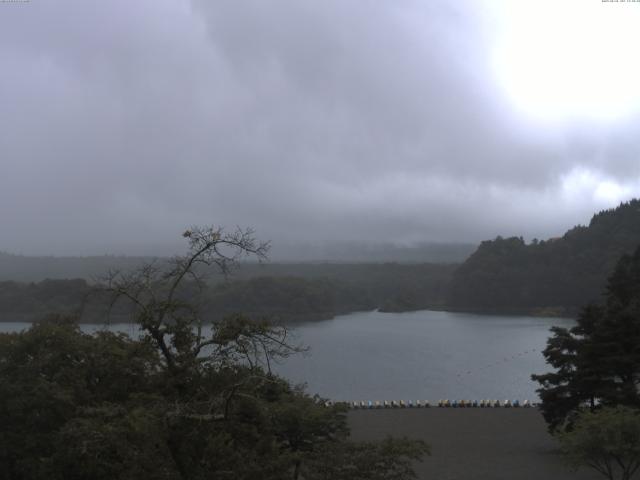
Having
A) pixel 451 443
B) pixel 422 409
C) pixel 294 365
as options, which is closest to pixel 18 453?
pixel 451 443

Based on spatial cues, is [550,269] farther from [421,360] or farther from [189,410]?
[189,410]

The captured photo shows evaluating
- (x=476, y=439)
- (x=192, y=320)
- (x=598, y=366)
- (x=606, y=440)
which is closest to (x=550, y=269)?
(x=476, y=439)

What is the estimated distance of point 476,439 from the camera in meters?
18.3

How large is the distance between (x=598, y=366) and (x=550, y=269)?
7956 cm

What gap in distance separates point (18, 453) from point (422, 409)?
17159 mm

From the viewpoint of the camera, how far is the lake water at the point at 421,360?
33469mm

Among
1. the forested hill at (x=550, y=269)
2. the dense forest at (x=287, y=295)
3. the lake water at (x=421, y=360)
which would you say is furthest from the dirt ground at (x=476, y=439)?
the forested hill at (x=550, y=269)

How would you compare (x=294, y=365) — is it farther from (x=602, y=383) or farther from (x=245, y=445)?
(x=245, y=445)

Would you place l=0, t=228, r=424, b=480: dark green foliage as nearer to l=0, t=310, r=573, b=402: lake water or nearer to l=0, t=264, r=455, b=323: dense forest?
l=0, t=310, r=573, b=402: lake water

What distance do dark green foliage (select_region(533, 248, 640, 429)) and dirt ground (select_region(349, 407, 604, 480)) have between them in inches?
53.0

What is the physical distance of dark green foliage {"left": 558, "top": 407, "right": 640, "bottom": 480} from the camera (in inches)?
443

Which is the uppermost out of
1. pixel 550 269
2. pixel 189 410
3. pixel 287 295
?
pixel 550 269

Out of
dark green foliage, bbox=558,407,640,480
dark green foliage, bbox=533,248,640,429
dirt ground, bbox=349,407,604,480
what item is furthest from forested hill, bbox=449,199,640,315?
dark green foliage, bbox=558,407,640,480

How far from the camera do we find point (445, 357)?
46.9 m
